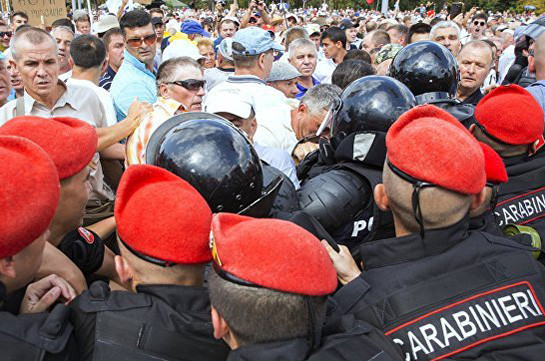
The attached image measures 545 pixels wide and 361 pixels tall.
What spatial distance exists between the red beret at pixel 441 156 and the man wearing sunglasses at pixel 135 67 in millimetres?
3563

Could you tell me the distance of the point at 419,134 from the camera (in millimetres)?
1841

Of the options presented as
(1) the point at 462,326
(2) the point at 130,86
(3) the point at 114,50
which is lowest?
(3) the point at 114,50

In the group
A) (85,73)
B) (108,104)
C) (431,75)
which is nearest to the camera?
(431,75)

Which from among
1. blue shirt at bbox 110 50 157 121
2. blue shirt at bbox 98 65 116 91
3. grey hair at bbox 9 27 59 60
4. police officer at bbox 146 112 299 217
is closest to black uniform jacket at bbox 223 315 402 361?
police officer at bbox 146 112 299 217

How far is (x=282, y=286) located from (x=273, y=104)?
350 cm

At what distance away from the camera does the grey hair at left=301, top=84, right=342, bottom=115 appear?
351 centimetres

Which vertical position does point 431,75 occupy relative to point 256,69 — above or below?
above

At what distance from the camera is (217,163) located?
6.77ft

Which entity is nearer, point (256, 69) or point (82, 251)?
point (82, 251)

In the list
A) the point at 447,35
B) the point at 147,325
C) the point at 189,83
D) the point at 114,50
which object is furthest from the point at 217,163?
the point at 447,35

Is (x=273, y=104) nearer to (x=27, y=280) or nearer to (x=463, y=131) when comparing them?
(x=463, y=131)

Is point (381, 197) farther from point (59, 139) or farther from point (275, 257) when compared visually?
point (59, 139)

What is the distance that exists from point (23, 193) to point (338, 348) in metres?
1.00

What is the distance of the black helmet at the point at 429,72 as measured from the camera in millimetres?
3418
